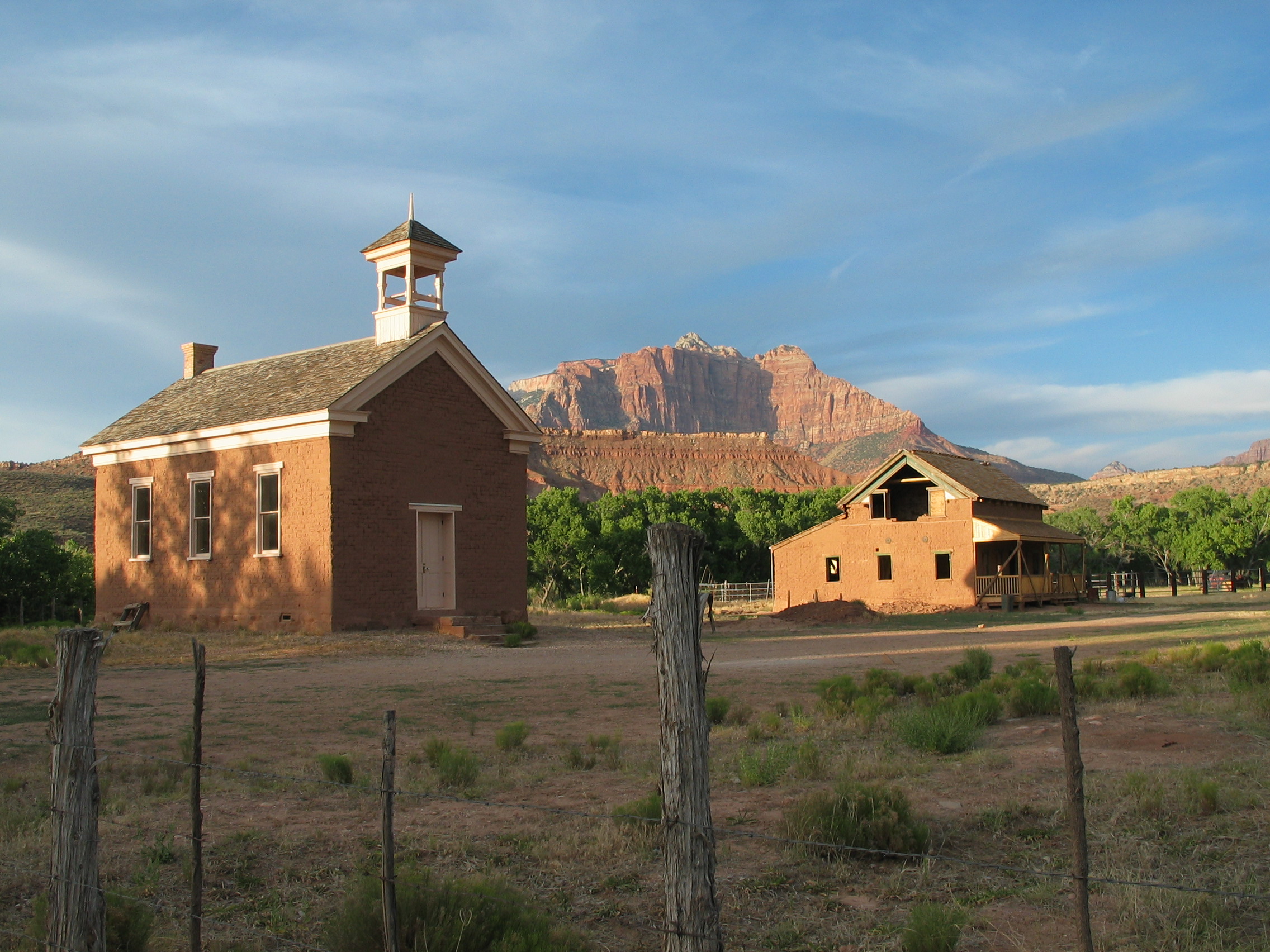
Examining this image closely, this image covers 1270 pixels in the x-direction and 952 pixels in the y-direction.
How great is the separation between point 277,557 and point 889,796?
66.7 ft

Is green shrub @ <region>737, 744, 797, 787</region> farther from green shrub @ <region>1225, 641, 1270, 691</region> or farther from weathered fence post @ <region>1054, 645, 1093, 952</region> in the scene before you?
green shrub @ <region>1225, 641, 1270, 691</region>

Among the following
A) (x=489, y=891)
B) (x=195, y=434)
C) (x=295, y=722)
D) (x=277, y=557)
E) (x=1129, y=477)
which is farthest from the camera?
(x=1129, y=477)

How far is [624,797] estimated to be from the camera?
879cm

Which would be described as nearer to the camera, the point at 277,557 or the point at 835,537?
the point at 277,557

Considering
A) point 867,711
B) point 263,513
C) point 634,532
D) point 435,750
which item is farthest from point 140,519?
point 634,532

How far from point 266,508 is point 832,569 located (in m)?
26.8

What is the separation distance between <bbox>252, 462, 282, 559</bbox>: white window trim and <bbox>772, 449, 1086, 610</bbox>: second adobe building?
2484 centimetres

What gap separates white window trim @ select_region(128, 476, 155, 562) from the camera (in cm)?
2872

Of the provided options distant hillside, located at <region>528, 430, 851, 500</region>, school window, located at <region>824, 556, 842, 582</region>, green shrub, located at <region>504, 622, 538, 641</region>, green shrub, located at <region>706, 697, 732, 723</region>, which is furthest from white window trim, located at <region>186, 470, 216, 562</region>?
distant hillside, located at <region>528, 430, 851, 500</region>

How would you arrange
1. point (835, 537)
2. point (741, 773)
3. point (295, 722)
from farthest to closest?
point (835, 537) < point (295, 722) < point (741, 773)

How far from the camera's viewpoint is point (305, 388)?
1048 inches

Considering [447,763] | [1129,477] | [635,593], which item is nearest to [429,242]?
[447,763]

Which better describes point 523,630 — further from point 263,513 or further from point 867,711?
point 867,711

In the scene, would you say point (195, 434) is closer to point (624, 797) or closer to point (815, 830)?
point (624, 797)
